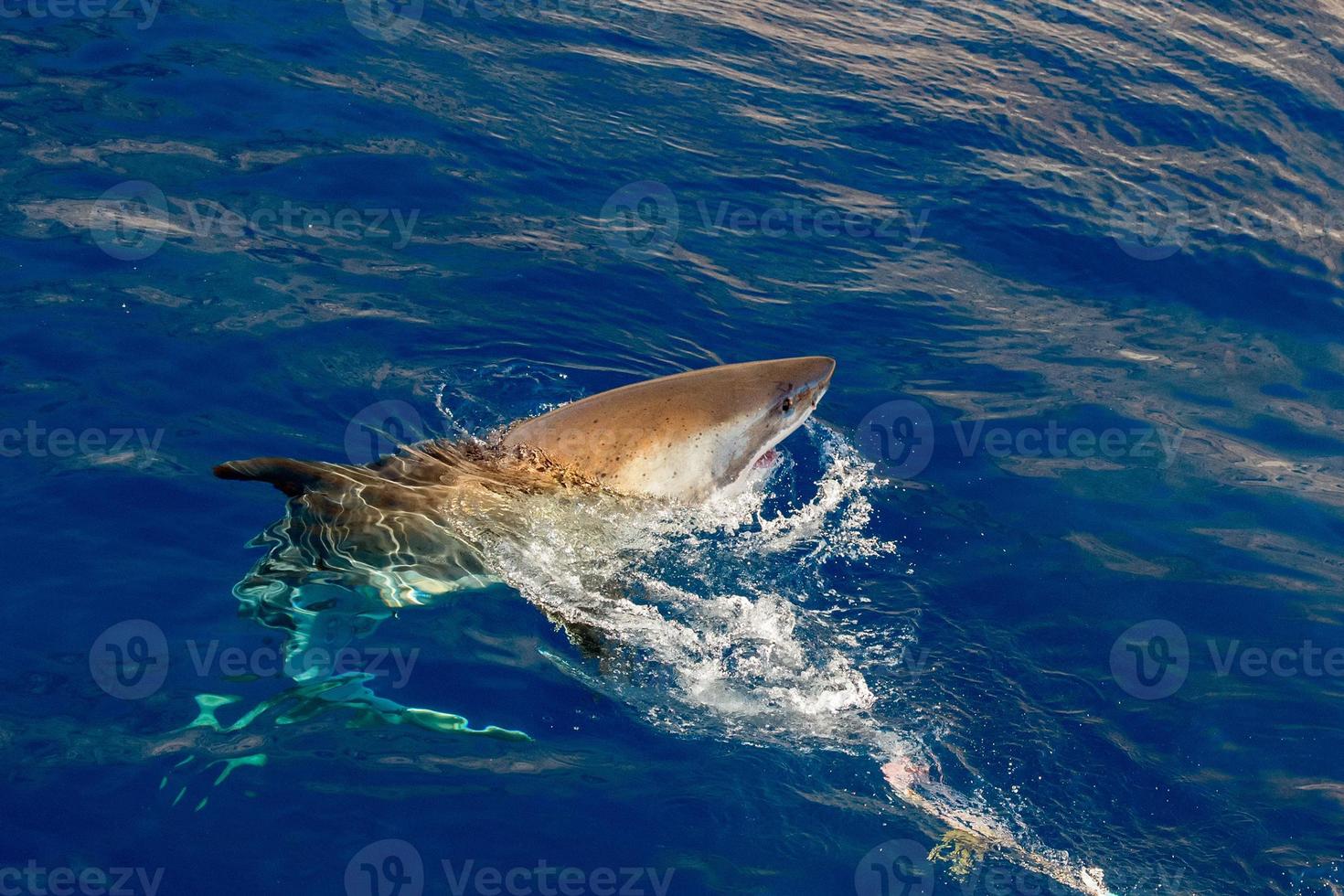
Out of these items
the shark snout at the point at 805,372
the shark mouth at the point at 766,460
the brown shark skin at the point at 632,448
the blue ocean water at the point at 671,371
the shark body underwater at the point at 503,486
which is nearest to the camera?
the blue ocean water at the point at 671,371

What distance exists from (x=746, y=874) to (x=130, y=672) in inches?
139

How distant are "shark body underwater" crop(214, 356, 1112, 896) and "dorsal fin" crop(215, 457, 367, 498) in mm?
11

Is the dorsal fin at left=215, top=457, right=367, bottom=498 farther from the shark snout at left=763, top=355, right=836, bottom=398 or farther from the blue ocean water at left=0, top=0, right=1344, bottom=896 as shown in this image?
the shark snout at left=763, top=355, right=836, bottom=398

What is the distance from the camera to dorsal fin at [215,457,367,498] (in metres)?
6.46

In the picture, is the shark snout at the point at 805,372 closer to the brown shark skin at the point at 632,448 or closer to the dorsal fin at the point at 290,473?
the brown shark skin at the point at 632,448

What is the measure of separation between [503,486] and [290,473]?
1.24 meters

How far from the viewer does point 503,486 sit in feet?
23.9

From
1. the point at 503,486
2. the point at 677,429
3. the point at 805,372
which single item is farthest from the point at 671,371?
the point at 503,486

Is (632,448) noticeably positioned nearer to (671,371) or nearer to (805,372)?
(805,372)

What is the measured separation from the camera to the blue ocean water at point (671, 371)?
6414 millimetres

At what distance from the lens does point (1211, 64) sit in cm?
1583

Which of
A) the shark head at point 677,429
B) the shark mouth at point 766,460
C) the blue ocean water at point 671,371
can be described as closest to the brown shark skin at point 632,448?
the shark head at point 677,429

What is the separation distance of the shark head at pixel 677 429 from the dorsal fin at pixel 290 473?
1058 mm

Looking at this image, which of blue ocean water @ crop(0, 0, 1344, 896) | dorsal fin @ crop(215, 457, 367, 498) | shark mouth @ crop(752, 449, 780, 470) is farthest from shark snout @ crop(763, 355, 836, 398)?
dorsal fin @ crop(215, 457, 367, 498)
